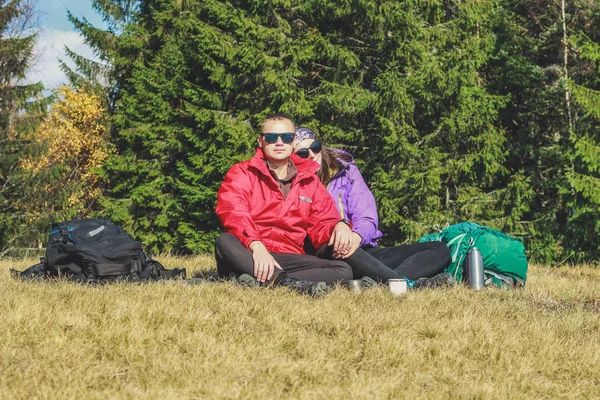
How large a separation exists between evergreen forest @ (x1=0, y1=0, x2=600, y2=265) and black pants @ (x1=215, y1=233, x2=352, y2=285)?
941 cm

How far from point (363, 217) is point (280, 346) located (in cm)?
306

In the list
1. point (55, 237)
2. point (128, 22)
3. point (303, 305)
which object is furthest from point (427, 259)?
point (128, 22)

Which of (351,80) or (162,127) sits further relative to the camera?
(162,127)

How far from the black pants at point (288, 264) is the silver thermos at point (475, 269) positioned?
1340 mm

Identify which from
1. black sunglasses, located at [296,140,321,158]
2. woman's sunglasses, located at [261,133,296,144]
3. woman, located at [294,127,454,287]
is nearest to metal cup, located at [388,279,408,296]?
woman, located at [294,127,454,287]

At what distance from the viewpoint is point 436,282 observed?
249 inches

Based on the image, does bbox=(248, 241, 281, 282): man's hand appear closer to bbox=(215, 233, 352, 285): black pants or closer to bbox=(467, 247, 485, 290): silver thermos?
bbox=(215, 233, 352, 285): black pants

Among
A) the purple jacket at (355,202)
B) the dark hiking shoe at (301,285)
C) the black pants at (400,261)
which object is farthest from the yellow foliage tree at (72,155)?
the dark hiking shoe at (301,285)

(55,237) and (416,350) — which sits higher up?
(55,237)

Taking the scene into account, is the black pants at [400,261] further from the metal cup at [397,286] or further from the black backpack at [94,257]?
the black backpack at [94,257]

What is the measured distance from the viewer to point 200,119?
19516mm

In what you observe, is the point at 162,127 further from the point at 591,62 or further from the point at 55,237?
the point at 55,237

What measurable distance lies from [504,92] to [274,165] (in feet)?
48.3

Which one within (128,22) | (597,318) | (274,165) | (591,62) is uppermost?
(128,22)
